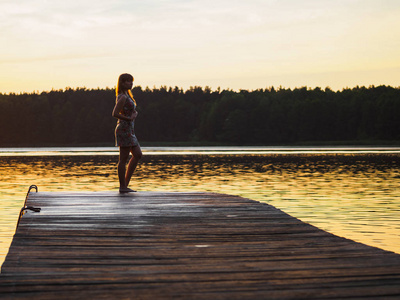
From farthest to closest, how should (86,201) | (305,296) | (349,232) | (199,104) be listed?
1. (199,104)
2. (349,232)
3. (86,201)
4. (305,296)

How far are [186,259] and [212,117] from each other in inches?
5304

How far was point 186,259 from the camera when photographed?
534 centimetres

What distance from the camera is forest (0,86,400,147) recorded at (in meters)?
133

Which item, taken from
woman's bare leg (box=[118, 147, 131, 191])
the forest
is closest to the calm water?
woman's bare leg (box=[118, 147, 131, 191])

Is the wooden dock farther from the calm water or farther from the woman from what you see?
the calm water

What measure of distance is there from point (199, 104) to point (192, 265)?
157 meters

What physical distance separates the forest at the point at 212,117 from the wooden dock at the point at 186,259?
120138 mm

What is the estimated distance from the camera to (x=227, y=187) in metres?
23.3

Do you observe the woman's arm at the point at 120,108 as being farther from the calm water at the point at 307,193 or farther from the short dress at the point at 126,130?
the calm water at the point at 307,193

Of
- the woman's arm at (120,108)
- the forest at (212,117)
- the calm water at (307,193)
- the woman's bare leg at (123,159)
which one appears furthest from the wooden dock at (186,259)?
the forest at (212,117)

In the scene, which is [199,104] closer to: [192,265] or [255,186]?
[255,186]

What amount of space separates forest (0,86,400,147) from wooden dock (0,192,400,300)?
120m

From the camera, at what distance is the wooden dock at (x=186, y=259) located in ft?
14.3

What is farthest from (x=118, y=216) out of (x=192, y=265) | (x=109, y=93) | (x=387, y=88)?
(x=109, y=93)
